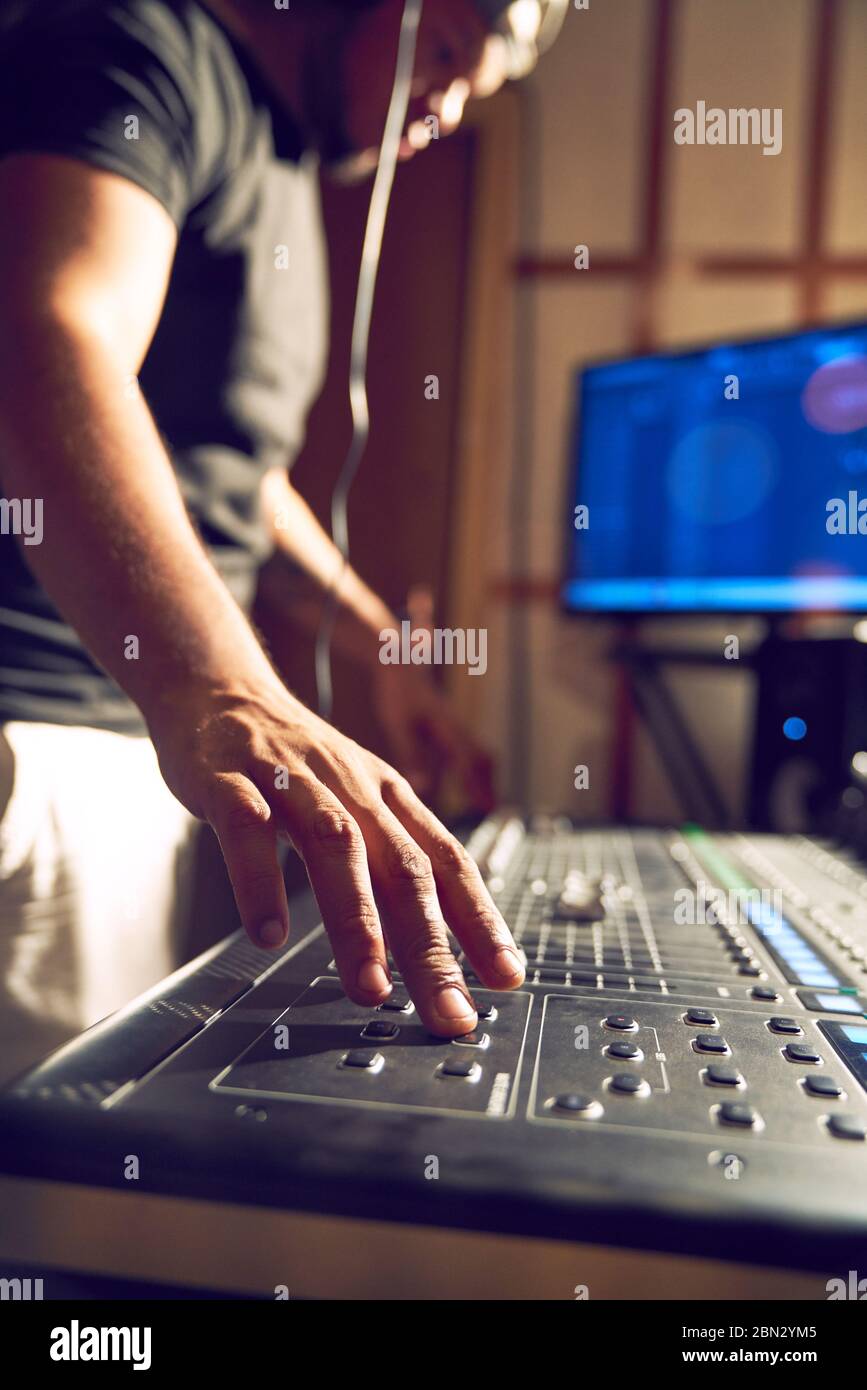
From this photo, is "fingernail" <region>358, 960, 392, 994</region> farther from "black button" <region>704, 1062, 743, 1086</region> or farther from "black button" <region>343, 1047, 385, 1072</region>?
A: "black button" <region>704, 1062, 743, 1086</region>

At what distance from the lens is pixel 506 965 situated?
1.31ft

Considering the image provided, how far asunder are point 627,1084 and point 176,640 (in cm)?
28

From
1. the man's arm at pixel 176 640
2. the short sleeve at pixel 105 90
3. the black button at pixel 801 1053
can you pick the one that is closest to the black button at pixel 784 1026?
the black button at pixel 801 1053

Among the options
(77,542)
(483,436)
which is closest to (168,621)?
(77,542)

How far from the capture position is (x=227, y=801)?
385 millimetres

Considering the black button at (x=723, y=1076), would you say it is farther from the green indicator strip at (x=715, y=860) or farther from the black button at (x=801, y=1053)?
the green indicator strip at (x=715, y=860)

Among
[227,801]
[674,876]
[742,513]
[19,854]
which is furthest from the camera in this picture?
[742,513]

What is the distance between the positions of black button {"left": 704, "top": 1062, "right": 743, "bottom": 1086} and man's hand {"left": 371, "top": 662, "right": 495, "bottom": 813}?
0.84 meters

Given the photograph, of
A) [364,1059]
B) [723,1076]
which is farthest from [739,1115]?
[364,1059]

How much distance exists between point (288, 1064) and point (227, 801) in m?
0.11

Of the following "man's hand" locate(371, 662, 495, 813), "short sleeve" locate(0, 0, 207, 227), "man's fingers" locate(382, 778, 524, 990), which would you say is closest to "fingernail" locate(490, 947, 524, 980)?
"man's fingers" locate(382, 778, 524, 990)

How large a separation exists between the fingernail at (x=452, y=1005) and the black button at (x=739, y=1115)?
103mm
